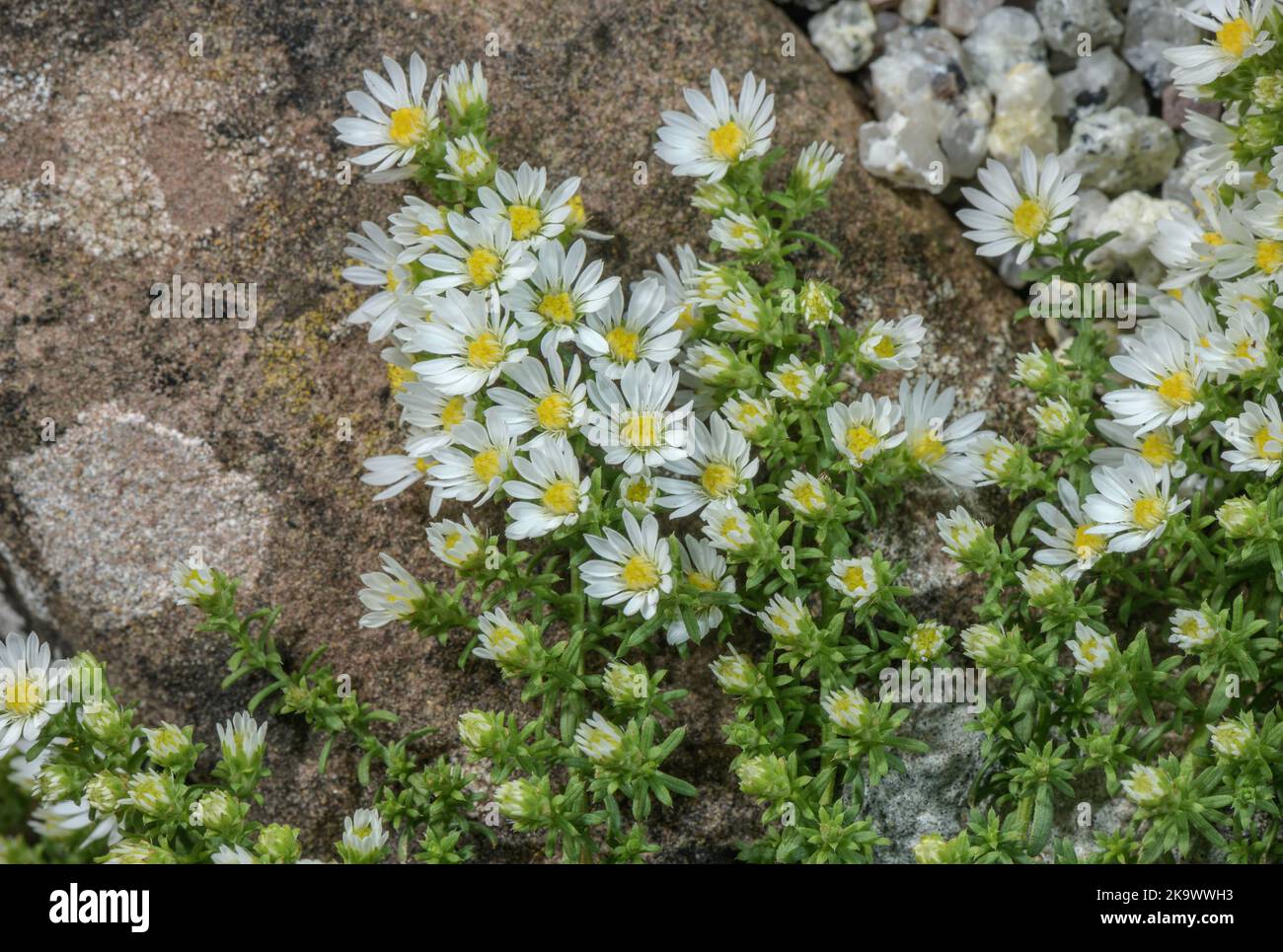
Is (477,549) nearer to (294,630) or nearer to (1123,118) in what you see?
(294,630)

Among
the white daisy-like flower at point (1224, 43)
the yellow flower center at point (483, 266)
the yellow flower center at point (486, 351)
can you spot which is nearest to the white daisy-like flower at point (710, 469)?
the yellow flower center at point (486, 351)

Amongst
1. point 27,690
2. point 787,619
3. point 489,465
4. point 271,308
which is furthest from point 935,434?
point 27,690

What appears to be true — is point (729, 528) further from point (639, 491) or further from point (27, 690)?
point (27, 690)

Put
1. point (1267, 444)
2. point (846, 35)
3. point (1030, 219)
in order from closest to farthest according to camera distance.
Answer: point (1267, 444), point (1030, 219), point (846, 35)

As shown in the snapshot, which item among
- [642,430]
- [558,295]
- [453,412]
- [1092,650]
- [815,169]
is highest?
[815,169]

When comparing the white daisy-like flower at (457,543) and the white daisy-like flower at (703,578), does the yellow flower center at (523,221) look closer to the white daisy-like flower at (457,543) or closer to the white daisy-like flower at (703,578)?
the white daisy-like flower at (457,543)

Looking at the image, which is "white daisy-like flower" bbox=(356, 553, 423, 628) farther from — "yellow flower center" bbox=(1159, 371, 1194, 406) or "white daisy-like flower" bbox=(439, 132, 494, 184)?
"yellow flower center" bbox=(1159, 371, 1194, 406)
